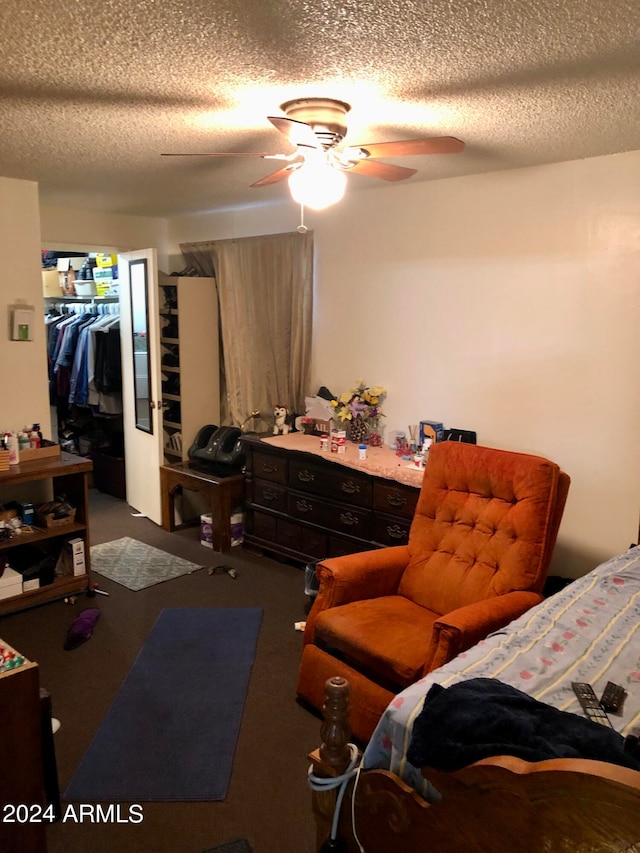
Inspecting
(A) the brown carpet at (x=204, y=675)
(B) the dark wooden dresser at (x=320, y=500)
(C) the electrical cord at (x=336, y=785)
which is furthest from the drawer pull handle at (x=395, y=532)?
(C) the electrical cord at (x=336, y=785)

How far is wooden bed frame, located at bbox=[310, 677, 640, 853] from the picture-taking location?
3.28 ft

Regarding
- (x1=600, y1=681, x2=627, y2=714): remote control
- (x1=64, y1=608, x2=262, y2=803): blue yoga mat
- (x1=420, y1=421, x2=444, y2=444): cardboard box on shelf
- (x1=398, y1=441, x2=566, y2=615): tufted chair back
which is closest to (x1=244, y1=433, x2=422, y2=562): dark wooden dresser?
(x1=420, y1=421, x2=444, y2=444): cardboard box on shelf

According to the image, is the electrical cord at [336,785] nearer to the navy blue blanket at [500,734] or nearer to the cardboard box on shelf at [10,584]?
the navy blue blanket at [500,734]

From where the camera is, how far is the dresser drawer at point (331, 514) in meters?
3.65

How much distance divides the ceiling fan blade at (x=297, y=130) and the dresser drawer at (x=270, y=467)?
2109 millimetres

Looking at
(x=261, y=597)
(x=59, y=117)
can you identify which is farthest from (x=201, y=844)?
(x=59, y=117)

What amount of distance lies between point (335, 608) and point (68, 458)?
1919mm

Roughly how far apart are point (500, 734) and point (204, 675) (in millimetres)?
1937

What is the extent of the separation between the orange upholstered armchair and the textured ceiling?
1392 mm

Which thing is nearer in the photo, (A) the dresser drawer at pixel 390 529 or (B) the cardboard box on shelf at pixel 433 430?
(A) the dresser drawer at pixel 390 529

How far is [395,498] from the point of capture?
3.46m

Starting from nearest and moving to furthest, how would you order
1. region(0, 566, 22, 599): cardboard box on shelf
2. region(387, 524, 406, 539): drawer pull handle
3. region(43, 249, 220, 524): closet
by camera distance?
region(0, 566, 22, 599): cardboard box on shelf
region(387, 524, 406, 539): drawer pull handle
region(43, 249, 220, 524): closet

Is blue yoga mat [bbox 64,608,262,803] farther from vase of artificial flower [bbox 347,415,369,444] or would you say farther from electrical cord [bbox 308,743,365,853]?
vase of artificial flower [bbox 347,415,369,444]

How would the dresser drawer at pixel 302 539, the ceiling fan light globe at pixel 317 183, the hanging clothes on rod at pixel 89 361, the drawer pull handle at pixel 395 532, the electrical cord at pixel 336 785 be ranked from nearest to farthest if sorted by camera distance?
the electrical cord at pixel 336 785 < the ceiling fan light globe at pixel 317 183 < the drawer pull handle at pixel 395 532 < the dresser drawer at pixel 302 539 < the hanging clothes on rod at pixel 89 361
